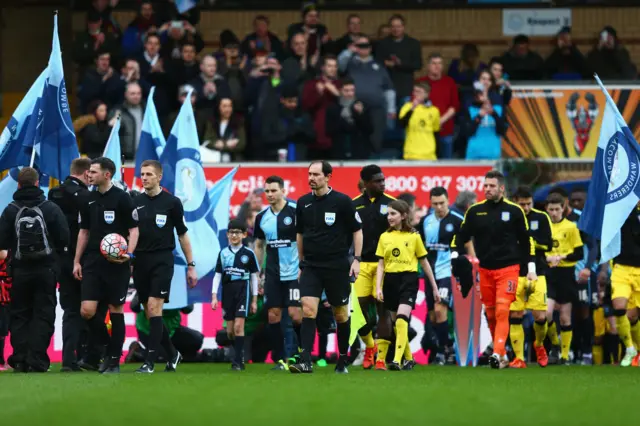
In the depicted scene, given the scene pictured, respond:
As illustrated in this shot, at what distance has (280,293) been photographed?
18.6 meters

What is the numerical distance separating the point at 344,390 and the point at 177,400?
1785 mm

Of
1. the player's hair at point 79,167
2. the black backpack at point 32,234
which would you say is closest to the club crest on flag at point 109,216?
the black backpack at point 32,234

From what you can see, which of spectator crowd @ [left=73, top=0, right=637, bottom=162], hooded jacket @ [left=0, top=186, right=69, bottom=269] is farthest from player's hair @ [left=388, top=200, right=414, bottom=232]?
spectator crowd @ [left=73, top=0, right=637, bottom=162]

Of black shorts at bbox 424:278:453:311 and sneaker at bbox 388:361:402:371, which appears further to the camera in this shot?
black shorts at bbox 424:278:453:311

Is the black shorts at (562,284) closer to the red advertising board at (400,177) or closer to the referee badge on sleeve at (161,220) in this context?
the red advertising board at (400,177)

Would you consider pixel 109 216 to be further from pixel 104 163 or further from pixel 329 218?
pixel 329 218

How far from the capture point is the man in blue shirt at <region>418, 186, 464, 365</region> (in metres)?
19.4

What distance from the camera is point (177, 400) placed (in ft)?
38.0

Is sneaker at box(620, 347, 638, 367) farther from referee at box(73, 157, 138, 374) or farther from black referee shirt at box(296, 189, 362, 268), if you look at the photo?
referee at box(73, 157, 138, 374)

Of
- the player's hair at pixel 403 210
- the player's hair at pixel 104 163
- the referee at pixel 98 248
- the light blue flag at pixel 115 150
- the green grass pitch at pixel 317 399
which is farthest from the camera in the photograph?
the light blue flag at pixel 115 150

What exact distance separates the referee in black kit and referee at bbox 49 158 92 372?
2.68 meters

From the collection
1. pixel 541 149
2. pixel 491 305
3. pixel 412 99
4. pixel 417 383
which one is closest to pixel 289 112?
pixel 412 99

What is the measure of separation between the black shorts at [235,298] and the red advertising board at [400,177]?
4872mm

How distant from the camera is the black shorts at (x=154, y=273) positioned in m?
15.7
